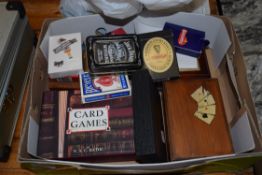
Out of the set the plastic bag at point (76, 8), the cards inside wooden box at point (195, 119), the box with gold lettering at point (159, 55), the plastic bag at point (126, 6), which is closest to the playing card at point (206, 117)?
the cards inside wooden box at point (195, 119)

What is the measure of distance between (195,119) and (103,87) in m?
0.26

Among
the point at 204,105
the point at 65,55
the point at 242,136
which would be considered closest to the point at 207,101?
the point at 204,105

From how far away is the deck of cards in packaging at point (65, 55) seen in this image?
2.92ft

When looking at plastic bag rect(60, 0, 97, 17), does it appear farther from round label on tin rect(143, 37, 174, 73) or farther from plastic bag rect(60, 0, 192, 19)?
round label on tin rect(143, 37, 174, 73)

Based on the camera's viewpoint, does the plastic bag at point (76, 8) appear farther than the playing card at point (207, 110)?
Yes

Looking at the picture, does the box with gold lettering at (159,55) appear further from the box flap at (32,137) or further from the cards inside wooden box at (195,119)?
the box flap at (32,137)

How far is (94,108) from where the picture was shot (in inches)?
33.7

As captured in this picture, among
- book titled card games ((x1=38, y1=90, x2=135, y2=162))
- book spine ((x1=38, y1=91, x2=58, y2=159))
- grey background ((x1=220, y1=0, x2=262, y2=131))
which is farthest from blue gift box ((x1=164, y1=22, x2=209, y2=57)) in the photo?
book spine ((x1=38, y1=91, x2=58, y2=159))

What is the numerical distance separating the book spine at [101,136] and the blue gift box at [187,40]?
12.1 inches

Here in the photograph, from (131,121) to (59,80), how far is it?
25cm

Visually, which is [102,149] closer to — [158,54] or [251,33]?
[158,54]

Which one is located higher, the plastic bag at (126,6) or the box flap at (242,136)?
the plastic bag at (126,6)

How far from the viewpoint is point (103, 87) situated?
87cm

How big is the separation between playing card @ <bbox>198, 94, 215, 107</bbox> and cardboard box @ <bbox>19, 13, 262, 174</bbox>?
0.22 feet
